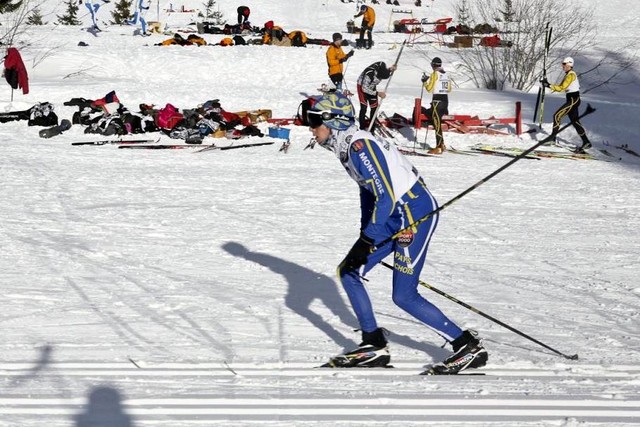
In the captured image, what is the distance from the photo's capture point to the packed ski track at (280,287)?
5.05m

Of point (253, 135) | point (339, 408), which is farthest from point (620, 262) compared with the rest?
point (253, 135)

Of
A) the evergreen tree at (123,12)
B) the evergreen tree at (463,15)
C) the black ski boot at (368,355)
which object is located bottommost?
the black ski boot at (368,355)

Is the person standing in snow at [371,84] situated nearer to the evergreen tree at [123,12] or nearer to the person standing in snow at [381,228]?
the person standing in snow at [381,228]

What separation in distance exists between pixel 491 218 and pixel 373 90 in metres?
6.89

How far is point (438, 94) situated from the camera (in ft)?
58.5

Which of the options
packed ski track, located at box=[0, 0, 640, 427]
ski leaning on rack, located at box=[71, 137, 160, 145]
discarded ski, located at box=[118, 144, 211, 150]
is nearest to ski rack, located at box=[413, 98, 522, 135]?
packed ski track, located at box=[0, 0, 640, 427]

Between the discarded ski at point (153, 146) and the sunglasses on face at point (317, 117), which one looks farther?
the discarded ski at point (153, 146)

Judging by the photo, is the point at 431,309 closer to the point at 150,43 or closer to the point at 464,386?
the point at 464,386

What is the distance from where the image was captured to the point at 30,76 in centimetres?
2597

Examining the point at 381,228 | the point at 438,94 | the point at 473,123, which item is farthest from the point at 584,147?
the point at 381,228

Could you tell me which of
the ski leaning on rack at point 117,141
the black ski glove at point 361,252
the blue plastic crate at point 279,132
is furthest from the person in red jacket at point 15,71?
the black ski glove at point 361,252

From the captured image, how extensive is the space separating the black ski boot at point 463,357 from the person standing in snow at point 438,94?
12.3 m

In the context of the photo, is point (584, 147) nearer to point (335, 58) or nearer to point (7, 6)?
point (335, 58)

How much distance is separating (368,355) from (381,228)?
0.85 metres
